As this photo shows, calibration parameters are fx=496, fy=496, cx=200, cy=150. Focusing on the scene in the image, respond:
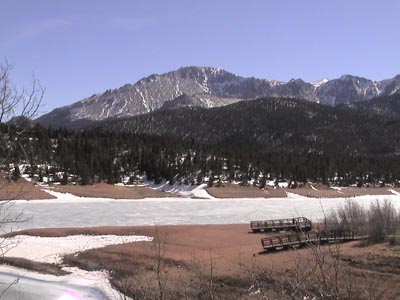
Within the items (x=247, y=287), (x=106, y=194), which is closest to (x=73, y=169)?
(x=106, y=194)

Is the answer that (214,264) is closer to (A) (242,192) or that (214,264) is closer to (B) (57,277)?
(B) (57,277)

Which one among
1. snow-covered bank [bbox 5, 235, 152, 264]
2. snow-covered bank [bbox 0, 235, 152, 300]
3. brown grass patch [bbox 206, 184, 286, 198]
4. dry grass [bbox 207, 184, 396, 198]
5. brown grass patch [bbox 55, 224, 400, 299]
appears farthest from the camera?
dry grass [bbox 207, 184, 396, 198]

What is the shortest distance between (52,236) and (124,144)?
10559 centimetres

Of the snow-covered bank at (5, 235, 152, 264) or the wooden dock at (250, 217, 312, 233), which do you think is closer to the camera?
the snow-covered bank at (5, 235, 152, 264)

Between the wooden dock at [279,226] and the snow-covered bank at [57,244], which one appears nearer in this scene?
the snow-covered bank at [57,244]

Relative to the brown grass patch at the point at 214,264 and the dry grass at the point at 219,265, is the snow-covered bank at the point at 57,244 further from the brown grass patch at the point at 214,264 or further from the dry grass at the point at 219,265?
the dry grass at the point at 219,265

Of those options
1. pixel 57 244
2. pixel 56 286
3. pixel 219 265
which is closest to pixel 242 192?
pixel 57 244

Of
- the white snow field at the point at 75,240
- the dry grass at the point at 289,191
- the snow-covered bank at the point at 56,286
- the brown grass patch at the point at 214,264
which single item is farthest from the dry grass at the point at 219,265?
the dry grass at the point at 289,191

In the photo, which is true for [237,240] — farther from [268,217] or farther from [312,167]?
[312,167]

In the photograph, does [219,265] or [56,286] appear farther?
[219,265]

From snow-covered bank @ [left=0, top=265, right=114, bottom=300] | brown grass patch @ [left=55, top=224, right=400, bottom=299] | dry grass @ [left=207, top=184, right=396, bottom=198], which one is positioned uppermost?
dry grass @ [left=207, top=184, right=396, bottom=198]

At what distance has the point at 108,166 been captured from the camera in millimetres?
122312

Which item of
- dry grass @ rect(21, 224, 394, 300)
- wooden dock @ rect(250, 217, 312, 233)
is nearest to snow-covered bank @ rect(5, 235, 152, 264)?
dry grass @ rect(21, 224, 394, 300)

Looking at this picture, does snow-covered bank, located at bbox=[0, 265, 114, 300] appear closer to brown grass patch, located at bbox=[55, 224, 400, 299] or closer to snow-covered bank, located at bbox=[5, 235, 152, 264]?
brown grass patch, located at bbox=[55, 224, 400, 299]
